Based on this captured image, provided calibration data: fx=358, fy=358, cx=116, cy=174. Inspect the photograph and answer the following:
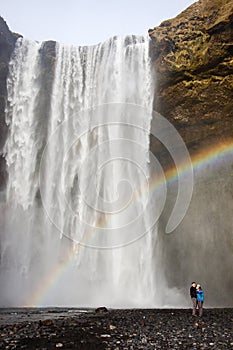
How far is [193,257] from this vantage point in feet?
74.6

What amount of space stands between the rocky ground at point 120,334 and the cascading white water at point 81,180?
32.4 ft

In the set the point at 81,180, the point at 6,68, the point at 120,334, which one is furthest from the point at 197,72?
the point at 120,334

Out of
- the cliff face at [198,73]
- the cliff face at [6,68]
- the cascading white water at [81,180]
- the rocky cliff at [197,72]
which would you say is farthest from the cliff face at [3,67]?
the cliff face at [198,73]

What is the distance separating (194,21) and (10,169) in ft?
52.8

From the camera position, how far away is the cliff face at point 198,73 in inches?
888

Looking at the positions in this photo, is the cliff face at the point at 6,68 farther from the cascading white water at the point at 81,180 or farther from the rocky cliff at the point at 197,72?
the rocky cliff at the point at 197,72

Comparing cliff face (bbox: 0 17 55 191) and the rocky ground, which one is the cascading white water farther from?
the rocky ground

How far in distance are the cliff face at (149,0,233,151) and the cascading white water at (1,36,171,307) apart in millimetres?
1684

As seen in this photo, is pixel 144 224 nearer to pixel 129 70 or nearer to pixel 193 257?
pixel 193 257

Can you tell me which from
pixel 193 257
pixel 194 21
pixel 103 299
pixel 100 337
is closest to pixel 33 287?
pixel 103 299

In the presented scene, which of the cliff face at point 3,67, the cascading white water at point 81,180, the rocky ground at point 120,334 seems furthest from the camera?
the cliff face at point 3,67

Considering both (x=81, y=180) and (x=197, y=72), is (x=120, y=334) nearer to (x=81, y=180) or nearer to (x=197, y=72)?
(x=81, y=180)

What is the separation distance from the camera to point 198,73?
2312 cm

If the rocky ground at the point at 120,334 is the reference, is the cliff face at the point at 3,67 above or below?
above
